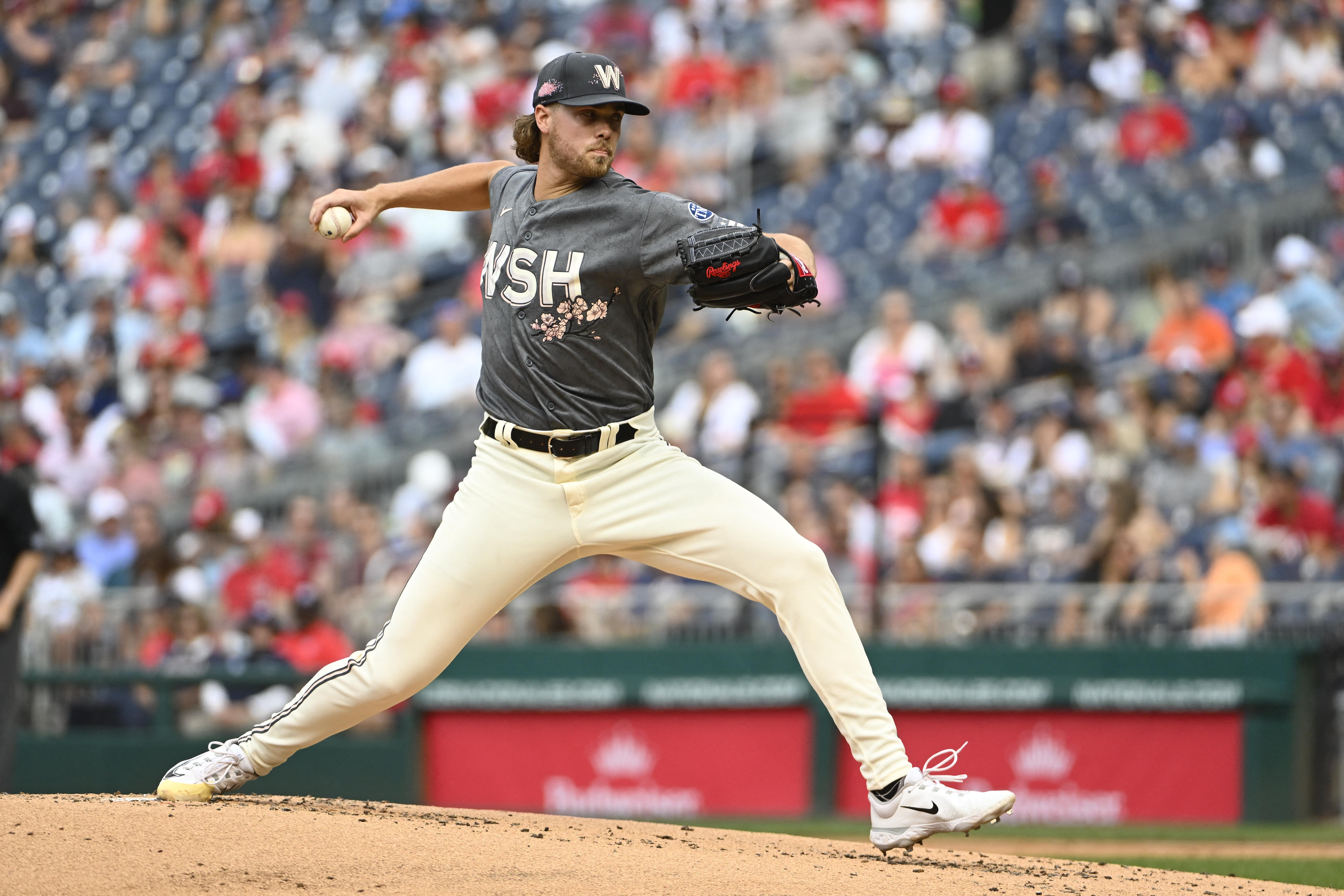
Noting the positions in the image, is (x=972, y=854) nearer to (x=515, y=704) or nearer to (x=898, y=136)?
(x=515, y=704)

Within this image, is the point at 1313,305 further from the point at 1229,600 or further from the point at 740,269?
the point at 740,269

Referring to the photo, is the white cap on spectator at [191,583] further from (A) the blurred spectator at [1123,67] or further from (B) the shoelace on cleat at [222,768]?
(A) the blurred spectator at [1123,67]

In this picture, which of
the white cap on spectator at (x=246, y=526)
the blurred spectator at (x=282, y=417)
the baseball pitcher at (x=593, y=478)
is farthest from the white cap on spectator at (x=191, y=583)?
the baseball pitcher at (x=593, y=478)

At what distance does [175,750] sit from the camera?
10.6 metres

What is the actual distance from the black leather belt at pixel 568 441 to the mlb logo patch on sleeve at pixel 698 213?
1.89 ft

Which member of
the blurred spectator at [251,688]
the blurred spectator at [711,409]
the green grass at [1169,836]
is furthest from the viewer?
the blurred spectator at [711,409]

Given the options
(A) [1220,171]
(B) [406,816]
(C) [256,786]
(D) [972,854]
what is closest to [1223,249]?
(A) [1220,171]

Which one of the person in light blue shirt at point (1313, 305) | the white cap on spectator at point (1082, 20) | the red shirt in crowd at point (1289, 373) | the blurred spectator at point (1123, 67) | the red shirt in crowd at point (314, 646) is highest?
the white cap on spectator at point (1082, 20)

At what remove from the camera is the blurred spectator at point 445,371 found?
1284cm

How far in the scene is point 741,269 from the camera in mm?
4410

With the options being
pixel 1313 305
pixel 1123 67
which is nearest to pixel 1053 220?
pixel 1123 67

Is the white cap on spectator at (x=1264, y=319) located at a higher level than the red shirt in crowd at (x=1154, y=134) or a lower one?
lower

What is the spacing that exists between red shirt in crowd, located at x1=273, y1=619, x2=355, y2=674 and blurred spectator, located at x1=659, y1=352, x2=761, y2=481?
2.37m

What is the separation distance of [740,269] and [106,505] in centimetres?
919
